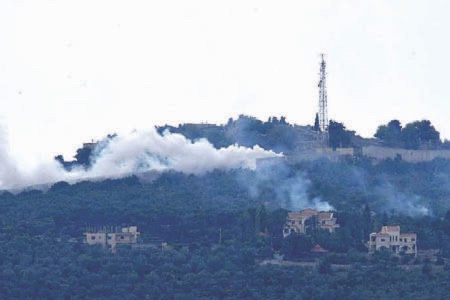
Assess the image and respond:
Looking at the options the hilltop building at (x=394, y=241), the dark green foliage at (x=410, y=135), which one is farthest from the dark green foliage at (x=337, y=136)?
the hilltop building at (x=394, y=241)

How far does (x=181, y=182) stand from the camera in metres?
120

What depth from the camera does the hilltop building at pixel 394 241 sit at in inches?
4176

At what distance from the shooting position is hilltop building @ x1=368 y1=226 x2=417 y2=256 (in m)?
106

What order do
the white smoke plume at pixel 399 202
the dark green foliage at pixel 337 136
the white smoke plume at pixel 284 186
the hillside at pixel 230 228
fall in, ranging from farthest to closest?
1. the dark green foliage at pixel 337 136
2. the white smoke plume at pixel 284 186
3. the white smoke plume at pixel 399 202
4. the hillside at pixel 230 228

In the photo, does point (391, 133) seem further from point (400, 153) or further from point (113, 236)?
point (113, 236)

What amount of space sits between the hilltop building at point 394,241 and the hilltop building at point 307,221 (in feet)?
6.27

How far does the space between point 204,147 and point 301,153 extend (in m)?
4.44

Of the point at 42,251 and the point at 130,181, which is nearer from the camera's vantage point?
the point at 42,251

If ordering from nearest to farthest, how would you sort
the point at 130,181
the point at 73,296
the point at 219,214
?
1. the point at 73,296
2. the point at 219,214
3. the point at 130,181

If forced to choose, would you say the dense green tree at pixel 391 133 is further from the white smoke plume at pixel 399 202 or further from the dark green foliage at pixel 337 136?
the white smoke plume at pixel 399 202

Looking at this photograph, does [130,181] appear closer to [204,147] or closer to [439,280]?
[204,147]

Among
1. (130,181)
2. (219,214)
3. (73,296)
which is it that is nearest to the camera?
(73,296)

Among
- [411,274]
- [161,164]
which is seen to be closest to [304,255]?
[411,274]

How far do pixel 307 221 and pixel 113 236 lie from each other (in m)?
7.68
